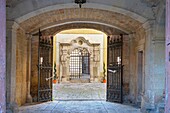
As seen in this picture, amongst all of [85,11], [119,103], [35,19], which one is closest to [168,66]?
[85,11]

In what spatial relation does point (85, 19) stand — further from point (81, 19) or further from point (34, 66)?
point (34, 66)

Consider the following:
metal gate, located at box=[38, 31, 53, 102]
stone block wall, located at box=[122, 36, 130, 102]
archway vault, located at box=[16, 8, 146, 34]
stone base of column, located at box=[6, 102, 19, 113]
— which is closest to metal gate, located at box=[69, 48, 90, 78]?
metal gate, located at box=[38, 31, 53, 102]

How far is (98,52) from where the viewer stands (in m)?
21.4

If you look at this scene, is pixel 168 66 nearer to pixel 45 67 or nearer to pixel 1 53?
pixel 1 53

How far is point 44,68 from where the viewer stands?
9.88 m

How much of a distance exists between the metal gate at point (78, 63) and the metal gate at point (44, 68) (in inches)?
475

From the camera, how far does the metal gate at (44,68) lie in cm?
959

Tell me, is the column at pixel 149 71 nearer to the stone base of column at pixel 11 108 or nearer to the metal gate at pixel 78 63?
the stone base of column at pixel 11 108

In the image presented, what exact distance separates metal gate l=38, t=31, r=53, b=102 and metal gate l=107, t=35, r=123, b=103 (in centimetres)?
220

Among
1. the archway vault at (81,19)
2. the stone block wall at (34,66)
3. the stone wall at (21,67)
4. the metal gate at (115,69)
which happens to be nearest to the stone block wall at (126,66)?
the metal gate at (115,69)

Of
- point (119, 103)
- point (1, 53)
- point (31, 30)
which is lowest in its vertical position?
point (119, 103)

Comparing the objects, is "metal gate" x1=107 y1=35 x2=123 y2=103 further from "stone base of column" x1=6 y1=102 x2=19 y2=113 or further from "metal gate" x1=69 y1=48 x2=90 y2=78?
"metal gate" x1=69 y1=48 x2=90 y2=78

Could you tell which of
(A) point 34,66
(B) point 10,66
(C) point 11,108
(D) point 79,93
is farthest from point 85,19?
(D) point 79,93

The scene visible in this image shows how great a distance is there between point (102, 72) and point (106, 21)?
12.1 metres
